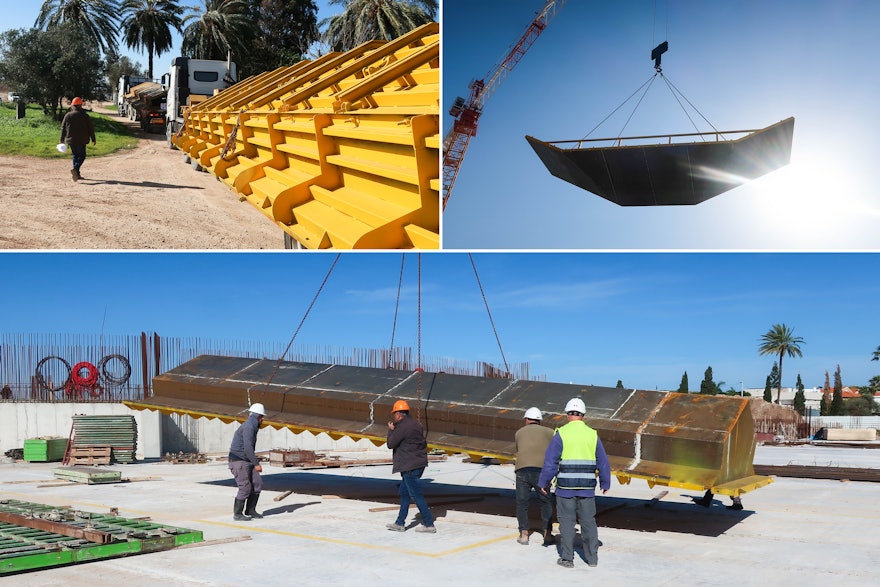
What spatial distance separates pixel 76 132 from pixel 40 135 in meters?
11.2

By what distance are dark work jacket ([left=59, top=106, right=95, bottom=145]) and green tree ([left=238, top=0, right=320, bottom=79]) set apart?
2368 cm

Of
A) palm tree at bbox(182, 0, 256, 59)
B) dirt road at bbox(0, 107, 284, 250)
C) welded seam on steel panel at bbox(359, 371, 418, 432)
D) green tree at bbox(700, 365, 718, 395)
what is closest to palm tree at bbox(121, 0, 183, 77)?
palm tree at bbox(182, 0, 256, 59)

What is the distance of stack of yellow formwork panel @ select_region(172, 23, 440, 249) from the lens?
22.8ft

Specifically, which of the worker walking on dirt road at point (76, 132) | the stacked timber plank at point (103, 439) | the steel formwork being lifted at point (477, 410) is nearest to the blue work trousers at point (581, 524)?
the steel formwork being lifted at point (477, 410)

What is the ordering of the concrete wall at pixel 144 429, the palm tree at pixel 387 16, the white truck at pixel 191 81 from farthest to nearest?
the palm tree at pixel 387 16 → the white truck at pixel 191 81 → the concrete wall at pixel 144 429

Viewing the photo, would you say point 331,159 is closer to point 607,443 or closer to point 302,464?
point 607,443

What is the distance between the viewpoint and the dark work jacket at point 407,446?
7355mm

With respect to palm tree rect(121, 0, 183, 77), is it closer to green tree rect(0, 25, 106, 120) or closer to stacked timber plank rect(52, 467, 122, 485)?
green tree rect(0, 25, 106, 120)

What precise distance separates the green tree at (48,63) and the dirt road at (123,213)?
1806 centimetres

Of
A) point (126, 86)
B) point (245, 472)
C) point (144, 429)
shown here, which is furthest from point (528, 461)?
point (126, 86)

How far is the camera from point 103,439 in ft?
51.5

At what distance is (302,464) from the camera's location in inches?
587

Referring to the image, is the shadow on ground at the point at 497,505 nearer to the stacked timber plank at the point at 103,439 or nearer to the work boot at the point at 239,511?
the work boot at the point at 239,511

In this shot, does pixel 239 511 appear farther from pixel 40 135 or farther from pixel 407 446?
pixel 40 135
